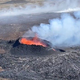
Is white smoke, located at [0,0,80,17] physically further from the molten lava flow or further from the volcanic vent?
the volcanic vent

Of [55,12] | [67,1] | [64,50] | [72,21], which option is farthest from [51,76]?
[67,1]

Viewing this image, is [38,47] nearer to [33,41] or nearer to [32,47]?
[32,47]

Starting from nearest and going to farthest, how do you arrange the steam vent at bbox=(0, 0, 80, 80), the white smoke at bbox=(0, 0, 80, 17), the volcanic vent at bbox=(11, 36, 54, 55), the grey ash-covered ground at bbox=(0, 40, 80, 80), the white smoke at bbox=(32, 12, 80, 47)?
the grey ash-covered ground at bbox=(0, 40, 80, 80) < the steam vent at bbox=(0, 0, 80, 80) < the volcanic vent at bbox=(11, 36, 54, 55) < the white smoke at bbox=(32, 12, 80, 47) < the white smoke at bbox=(0, 0, 80, 17)

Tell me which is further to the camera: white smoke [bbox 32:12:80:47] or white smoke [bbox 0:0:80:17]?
white smoke [bbox 0:0:80:17]

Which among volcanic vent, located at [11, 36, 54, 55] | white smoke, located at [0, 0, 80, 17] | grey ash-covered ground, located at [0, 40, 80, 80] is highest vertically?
volcanic vent, located at [11, 36, 54, 55]

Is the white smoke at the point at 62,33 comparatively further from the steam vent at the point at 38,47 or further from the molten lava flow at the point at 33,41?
the molten lava flow at the point at 33,41

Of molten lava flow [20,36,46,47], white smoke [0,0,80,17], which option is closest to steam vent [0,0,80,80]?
molten lava flow [20,36,46,47]
